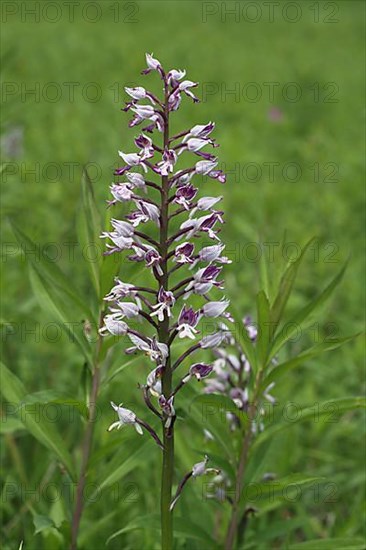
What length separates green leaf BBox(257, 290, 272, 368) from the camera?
6.82 feet

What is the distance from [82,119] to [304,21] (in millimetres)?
11624

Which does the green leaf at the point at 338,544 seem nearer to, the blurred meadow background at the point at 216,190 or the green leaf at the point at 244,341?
the blurred meadow background at the point at 216,190

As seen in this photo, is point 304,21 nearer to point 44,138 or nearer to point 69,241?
point 44,138

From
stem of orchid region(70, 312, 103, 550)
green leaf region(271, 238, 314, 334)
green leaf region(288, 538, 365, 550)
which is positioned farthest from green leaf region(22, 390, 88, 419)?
green leaf region(288, 538, 365, 550)

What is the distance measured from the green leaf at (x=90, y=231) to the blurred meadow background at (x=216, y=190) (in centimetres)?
7

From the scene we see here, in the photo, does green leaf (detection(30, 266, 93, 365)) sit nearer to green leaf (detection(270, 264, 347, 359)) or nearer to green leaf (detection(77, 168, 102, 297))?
green leaf (detection(77, 168, 102, 297))

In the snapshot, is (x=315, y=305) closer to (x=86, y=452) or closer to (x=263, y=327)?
(x=263, y=327)

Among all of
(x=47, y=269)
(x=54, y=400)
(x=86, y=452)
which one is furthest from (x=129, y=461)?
(x=47, y=269)

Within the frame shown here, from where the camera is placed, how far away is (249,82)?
35.4 feet

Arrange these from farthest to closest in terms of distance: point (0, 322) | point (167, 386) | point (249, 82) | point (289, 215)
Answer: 1. point (249, 82)
2. point (289, 215)
3. point (0, 322)
4. point (167, 386)

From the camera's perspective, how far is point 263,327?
212cm

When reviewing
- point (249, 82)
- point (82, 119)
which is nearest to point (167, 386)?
point (82, 119)

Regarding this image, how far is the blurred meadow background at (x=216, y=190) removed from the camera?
2.85 metres

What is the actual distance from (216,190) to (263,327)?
169 inches
